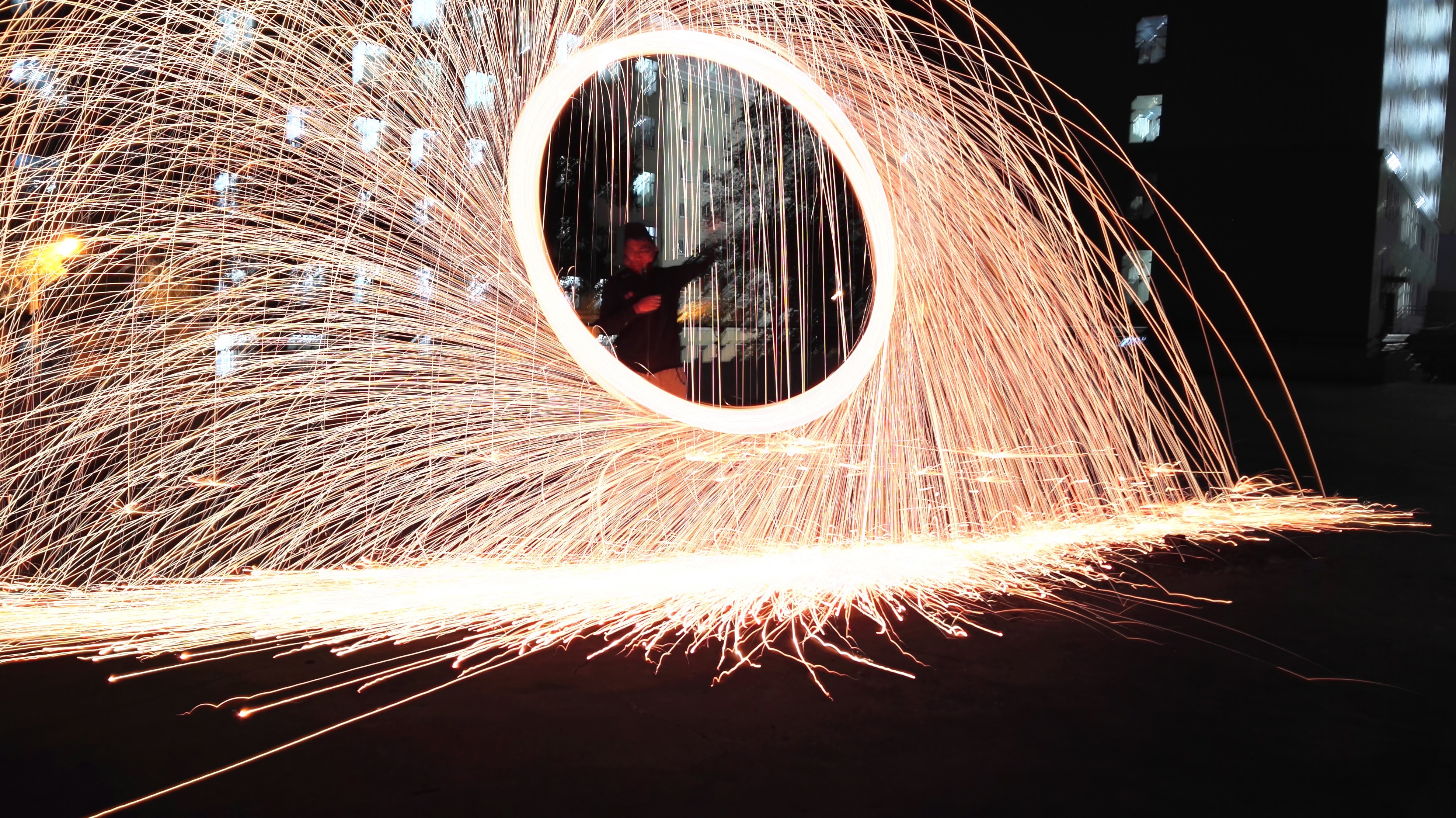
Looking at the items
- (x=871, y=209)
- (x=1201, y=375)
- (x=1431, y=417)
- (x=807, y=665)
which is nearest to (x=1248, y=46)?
(x=1201, y=375)

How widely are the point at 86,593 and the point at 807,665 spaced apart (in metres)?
2.54

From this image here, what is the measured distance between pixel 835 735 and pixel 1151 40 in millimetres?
20260

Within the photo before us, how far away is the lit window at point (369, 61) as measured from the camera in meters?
4.44

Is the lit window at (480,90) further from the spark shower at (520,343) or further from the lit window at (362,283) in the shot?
the lit window at (362,283)

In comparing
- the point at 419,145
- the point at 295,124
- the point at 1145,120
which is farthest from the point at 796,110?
the point at 1145,120

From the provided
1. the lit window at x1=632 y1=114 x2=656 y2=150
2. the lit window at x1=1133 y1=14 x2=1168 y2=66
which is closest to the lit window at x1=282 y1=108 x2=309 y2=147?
the lit window at x1=632 y1=114 x2=656 y2=150

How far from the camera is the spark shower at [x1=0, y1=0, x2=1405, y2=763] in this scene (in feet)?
13.2

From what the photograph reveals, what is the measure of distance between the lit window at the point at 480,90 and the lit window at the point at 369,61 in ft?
1.12

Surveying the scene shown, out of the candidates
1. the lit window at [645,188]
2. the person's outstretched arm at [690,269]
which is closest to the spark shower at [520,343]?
the person's outstretched arm at [690,269]

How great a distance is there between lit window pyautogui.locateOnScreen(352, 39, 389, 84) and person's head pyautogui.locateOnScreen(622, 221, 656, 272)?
49.7 inches

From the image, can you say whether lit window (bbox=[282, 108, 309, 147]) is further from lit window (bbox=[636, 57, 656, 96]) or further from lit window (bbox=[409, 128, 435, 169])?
lit window (bbox=[636, 57, 656, 96])

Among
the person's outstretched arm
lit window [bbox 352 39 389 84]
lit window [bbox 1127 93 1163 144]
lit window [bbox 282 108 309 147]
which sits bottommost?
the person's outstretched arm

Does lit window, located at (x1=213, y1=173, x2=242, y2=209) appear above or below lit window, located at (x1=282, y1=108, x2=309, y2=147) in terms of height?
below

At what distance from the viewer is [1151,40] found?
19.8 metres
